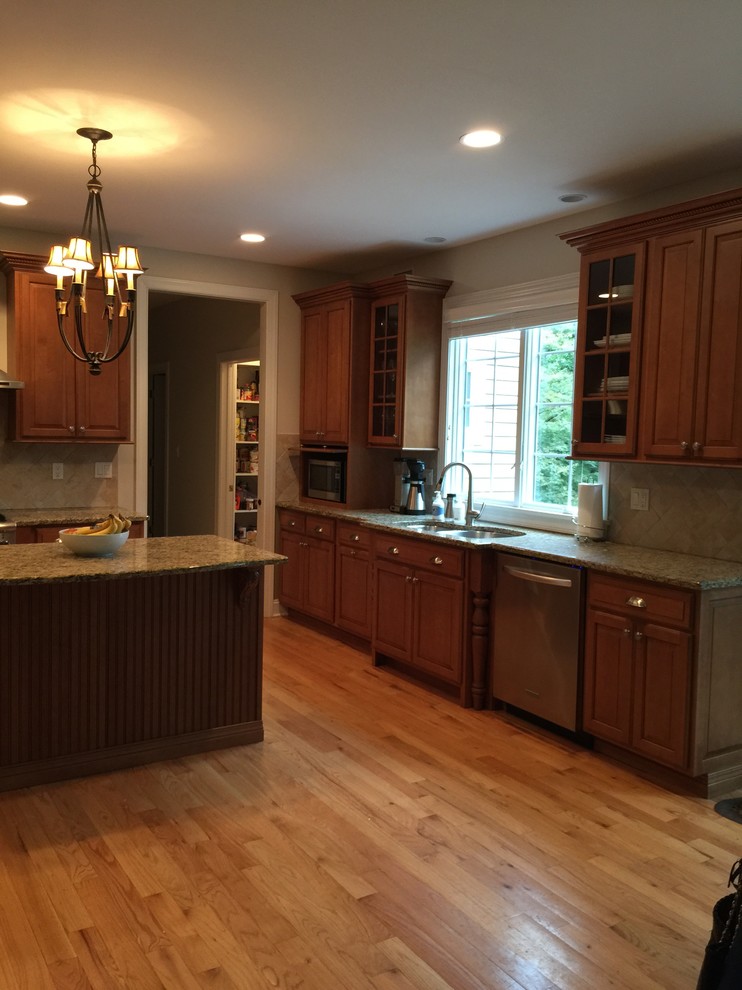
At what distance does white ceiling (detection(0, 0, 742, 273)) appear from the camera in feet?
7.97

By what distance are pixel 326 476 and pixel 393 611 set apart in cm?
142

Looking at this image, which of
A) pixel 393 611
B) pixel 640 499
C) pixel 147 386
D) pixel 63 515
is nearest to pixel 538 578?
pixel 640 499

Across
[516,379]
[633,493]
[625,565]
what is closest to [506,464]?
[516,379]

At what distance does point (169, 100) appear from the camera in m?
3.03

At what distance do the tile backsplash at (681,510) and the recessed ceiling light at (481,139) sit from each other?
1.70 m

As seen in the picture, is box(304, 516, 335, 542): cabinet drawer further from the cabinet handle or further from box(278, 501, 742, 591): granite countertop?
the cabinet handle

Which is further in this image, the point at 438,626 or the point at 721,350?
the point at 438,626

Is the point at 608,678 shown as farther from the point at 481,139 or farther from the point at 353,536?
the point at 481,139

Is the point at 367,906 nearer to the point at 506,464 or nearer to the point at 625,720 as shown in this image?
the point at 625,720

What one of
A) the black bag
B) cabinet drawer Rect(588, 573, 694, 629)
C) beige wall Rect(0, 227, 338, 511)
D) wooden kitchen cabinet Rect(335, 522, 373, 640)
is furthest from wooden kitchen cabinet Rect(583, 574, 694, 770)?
beige wall Rect(0, 227, 338, 511)

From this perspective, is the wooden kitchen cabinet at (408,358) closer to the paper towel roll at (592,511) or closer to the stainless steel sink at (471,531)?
the stainless steel sink at (471,531)

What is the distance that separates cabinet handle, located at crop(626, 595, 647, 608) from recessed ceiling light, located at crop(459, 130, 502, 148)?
1982mm

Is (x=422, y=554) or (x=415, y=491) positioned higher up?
(x=415, y=491)

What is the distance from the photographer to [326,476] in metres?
5.87
